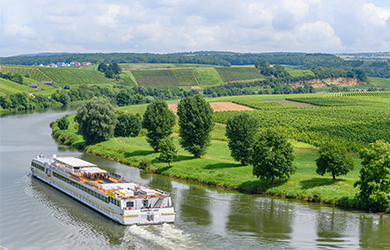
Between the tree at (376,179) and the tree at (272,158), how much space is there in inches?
400

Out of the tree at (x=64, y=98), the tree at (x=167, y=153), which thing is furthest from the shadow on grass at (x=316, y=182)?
the tree at (x=64, y=98)

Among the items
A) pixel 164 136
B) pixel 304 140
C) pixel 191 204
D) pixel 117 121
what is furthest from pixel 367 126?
pixel 191 204

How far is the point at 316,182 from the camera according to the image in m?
55.9

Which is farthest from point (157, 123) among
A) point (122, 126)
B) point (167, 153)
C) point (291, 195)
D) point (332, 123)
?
point (332, 123)

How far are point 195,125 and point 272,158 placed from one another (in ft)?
73.2

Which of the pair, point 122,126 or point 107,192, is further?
point 122,126

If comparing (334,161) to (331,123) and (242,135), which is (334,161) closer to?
(242,135)

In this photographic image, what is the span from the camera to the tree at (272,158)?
180ft

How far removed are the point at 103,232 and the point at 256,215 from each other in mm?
17750

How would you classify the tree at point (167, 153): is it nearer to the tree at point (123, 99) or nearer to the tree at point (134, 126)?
the tree at point (134, 126)

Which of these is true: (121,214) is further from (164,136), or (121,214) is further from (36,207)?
(164,136)

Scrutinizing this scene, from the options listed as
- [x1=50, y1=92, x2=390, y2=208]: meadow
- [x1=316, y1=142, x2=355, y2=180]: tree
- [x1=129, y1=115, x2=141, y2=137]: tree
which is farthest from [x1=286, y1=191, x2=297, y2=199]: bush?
[x1=129, y1=115, x2=141, y2=137]: tree

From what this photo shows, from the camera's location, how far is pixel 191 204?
51.5 metres

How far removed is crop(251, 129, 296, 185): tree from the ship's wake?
726 inches
